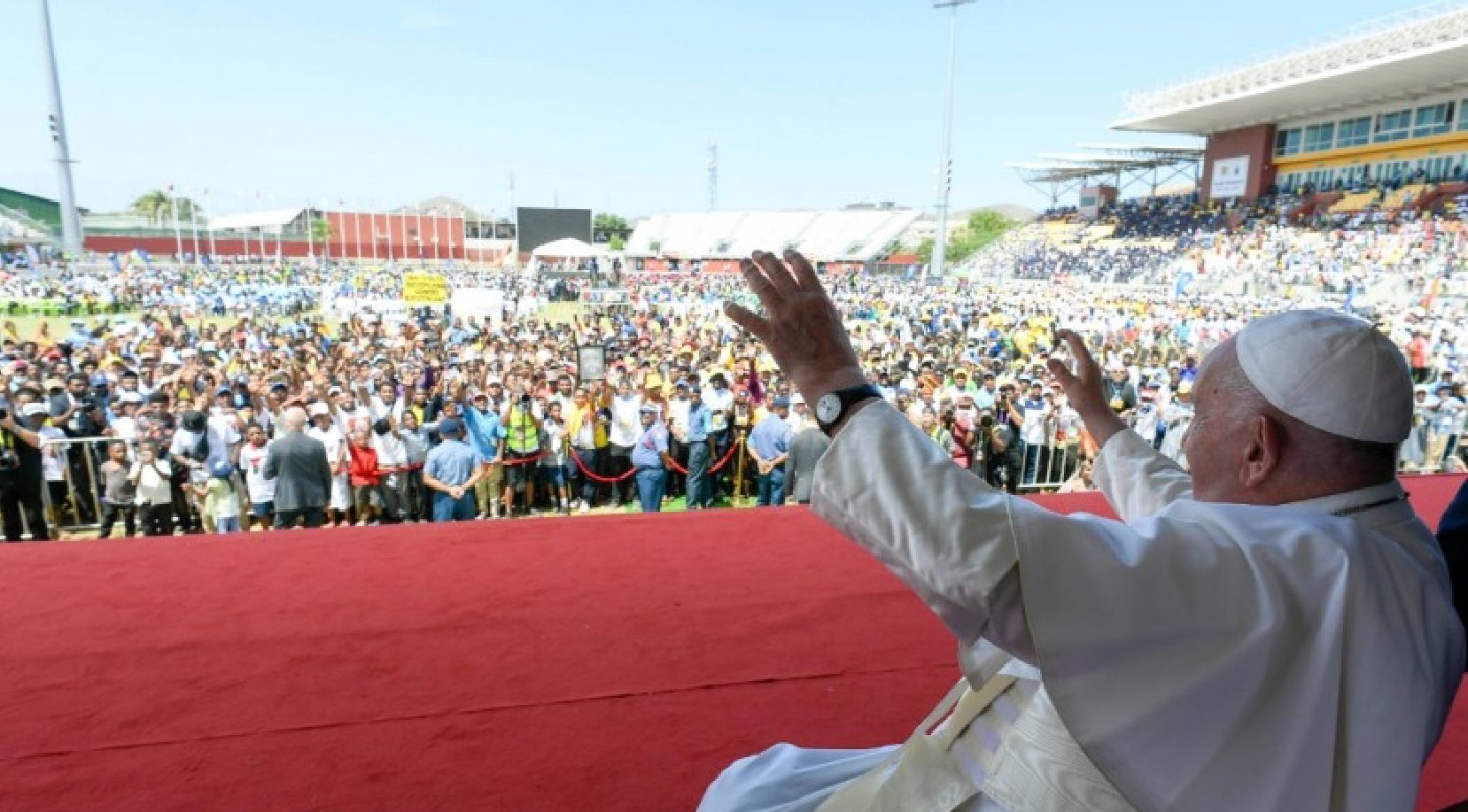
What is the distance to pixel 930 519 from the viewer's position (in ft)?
2.85

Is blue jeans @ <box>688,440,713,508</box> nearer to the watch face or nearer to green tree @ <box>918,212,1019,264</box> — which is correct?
the watch face

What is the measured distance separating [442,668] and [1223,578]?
243cm

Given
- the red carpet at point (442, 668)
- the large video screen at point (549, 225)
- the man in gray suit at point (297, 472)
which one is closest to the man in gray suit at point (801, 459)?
the red carpet at point (442, 668)

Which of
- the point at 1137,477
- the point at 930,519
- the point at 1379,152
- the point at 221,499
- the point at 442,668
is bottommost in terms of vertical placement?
the point at 221,499

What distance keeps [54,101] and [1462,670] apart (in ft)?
101

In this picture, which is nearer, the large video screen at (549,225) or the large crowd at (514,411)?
the large crowd at (514,411)

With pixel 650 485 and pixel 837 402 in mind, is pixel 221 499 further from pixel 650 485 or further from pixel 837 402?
pixel 837 402

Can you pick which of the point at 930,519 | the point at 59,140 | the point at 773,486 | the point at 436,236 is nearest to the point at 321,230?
the point at 436,236

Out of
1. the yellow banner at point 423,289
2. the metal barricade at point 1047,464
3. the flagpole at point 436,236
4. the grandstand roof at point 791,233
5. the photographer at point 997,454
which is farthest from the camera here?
the flagpole at point 436,236

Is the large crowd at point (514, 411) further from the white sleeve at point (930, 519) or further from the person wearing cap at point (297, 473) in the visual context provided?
the white sleeve at point (930, 519)

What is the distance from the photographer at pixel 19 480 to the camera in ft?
20.9

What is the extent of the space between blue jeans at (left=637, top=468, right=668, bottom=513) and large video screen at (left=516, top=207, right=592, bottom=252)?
4644cm

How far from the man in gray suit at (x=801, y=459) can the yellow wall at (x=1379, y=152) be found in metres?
34.4

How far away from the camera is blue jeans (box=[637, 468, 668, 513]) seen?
7.71 metres
